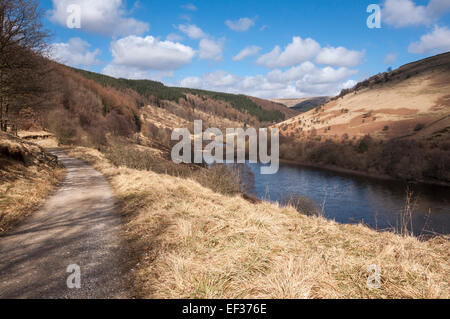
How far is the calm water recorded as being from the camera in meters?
20.5

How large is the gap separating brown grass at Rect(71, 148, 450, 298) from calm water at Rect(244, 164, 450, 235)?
1034 centimetres

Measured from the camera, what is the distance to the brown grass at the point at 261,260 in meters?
3.07

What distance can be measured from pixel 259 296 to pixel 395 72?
109 meters

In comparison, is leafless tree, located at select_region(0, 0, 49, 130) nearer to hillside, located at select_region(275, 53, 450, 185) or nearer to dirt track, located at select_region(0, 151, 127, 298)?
dirt track, located at select_region(0, 151, 127, 298)

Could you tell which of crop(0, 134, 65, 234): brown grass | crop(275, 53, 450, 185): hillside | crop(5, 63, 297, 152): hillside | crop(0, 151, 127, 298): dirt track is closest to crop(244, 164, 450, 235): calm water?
crop(275, 53, 450, 185): hillside

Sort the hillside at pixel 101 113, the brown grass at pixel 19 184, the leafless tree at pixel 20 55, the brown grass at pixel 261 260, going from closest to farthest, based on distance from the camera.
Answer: the brown grass at pixel 261 260 → the brown grass at pixel 19 184 → the leafless tree at pixel 20 55 → the hillside at pixel 101 113

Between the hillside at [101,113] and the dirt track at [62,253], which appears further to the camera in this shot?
the hillside at [101,113]

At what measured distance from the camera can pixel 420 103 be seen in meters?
55.1

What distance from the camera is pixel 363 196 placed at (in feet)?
93.1

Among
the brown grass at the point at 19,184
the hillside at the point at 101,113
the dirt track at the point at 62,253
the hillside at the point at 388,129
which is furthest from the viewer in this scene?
the hillside at the point at 388,129

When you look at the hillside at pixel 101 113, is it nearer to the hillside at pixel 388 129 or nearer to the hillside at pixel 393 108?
the hillside at pixel 388 129

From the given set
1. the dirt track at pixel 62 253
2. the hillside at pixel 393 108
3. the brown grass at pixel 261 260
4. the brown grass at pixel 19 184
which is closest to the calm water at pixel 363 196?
the brown grass at pixel 261 260

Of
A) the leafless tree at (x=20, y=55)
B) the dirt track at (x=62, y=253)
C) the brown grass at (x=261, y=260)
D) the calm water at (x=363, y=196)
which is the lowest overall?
the calm water at (x=363, y=196)

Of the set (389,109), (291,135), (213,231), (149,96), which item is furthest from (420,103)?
(149,96)
